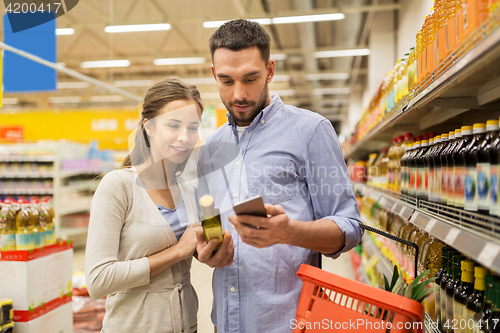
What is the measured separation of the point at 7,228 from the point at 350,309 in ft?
10.1

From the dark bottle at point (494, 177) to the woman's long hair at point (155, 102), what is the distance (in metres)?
1.13

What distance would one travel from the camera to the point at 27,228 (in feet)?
10.7

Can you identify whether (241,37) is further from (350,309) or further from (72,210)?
(72,210)

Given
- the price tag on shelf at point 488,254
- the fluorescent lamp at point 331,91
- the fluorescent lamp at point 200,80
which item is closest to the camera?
the price tag on shelf at point 488,254

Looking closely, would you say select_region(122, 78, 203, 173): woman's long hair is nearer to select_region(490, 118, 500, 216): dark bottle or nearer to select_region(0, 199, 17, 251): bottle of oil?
select_region(490, 118, 500, 216): dark bottle

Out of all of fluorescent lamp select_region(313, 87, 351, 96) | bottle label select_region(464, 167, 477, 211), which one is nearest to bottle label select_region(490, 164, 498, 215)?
bottle label select_region(464, 167, 477, 211)

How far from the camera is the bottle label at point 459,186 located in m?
1.35

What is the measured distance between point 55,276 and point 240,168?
2.70 meters

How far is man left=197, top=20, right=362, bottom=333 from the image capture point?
54.9 inches

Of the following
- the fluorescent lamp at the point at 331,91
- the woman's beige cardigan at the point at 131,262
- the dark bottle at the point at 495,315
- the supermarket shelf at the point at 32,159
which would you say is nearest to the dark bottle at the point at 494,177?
the dark bottle at the point at 495,315

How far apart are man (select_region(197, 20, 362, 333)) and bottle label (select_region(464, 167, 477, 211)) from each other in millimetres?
355

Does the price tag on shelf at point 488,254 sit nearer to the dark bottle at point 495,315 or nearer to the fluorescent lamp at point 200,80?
the dark bottle at point 495,315

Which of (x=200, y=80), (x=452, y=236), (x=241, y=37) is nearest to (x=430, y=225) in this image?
(x=452, y=236)

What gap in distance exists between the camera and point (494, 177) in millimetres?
1104
